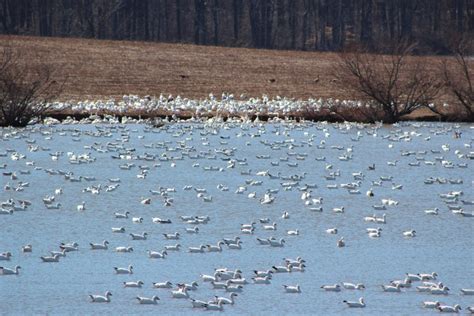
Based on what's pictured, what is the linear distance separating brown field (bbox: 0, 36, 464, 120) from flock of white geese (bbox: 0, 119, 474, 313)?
9.10 meters

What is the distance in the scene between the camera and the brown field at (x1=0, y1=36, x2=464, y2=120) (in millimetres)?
45312

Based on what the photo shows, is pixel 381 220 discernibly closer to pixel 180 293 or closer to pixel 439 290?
pixel 439 290

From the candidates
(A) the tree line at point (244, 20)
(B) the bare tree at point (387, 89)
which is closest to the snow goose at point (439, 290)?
(B) the bare tree at point (387, 89)

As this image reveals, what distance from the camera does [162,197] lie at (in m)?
21.4

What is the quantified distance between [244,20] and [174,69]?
98.8 ft

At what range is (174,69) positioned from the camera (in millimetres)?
49500

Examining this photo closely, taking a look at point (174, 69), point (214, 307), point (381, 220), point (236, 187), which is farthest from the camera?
point (174, 69)

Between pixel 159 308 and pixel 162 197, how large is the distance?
27.2ft

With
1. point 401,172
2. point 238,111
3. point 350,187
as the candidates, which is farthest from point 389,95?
point 350,187

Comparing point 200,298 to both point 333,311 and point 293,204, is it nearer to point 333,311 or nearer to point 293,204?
point 333,311

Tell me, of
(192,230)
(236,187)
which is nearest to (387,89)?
(236,187)

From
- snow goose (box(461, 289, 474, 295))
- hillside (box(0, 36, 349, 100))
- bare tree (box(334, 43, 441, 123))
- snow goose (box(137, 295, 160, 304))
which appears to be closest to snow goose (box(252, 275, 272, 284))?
snow goose (box(137, 295, 160, 304))

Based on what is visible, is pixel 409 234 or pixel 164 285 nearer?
pixel 164 285

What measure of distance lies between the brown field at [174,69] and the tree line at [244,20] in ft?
49.7
